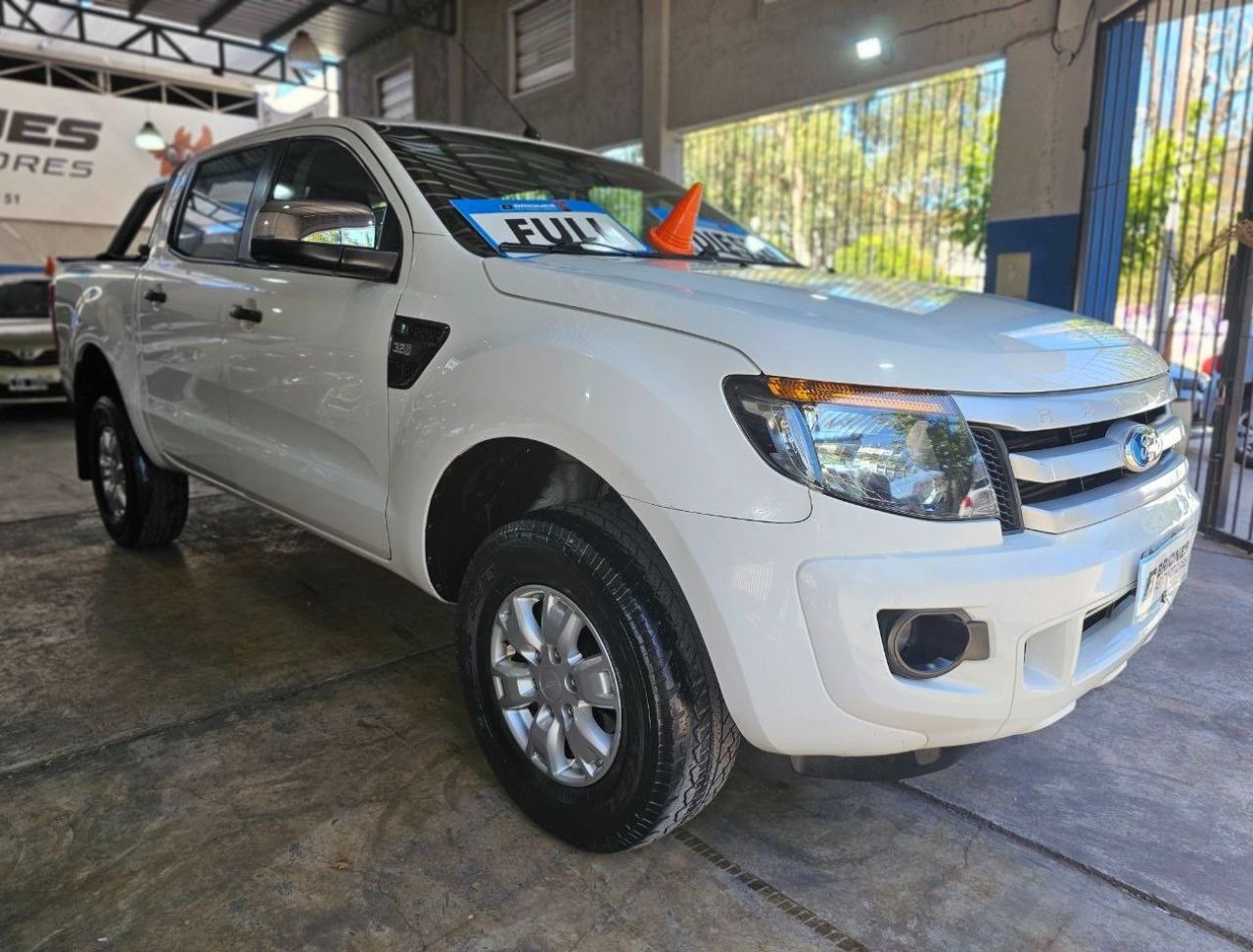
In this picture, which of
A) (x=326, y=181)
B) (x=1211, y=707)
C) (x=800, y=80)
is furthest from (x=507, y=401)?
(x=800, y=80)

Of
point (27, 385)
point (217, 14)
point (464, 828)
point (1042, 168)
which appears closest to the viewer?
point (464, 828)

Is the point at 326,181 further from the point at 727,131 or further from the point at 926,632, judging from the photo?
the point at 727,131

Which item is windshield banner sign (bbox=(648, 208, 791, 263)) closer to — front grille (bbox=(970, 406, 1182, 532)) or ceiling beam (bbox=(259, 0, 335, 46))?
front grille (bbox=(970, 406, 1182, 532))

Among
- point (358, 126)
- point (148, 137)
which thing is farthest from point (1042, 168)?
point (148, 137)

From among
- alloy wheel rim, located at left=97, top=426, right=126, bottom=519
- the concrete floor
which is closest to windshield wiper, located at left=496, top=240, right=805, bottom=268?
the concrete floor

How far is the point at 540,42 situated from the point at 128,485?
9.08 metres

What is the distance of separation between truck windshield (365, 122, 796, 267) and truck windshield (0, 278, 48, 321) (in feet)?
26.6

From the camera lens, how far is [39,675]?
2865 mm

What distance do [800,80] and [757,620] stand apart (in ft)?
24.7

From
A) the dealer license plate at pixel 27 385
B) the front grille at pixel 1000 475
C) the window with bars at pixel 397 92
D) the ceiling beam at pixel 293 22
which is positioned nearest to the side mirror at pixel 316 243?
the front grille at pixel 1000 475

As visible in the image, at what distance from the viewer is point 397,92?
14.1 meters

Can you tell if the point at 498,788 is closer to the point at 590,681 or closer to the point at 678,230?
the point at 590,681

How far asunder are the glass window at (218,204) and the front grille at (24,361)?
5.91 m

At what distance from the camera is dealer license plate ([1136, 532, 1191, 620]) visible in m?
1.80
